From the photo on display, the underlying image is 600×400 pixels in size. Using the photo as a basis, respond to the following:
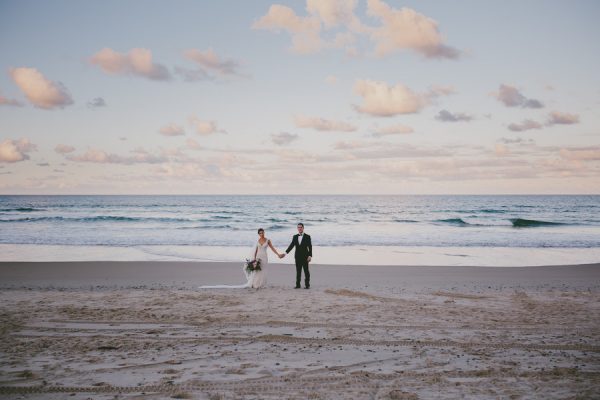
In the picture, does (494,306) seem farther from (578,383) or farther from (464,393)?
(464,393)

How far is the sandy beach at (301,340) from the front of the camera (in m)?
5.38

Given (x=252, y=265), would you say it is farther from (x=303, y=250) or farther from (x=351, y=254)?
(x=351, y=254)

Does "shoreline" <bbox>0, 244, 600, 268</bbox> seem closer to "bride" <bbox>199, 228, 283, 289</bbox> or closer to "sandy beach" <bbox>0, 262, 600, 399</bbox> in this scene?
"sandy beach" <bbox>0, 262, 600, 399</bbox>

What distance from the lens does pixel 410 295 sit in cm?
1149

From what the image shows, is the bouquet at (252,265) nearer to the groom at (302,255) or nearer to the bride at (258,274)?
the bride at (258,274)

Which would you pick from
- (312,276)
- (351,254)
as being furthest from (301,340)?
(351,254)

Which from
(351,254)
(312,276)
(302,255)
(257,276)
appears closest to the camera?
(257,276)

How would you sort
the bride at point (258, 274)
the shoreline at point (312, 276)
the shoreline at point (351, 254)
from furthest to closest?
the shoreline at point (351, 254), the shoreline at point (312, 276), the bride at point (258, 274)

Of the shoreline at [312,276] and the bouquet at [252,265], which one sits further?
the shoreline at [312,276]

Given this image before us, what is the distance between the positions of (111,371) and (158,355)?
2.59 ft

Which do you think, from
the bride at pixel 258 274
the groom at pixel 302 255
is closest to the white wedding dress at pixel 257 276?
the bride at pixel 258 274

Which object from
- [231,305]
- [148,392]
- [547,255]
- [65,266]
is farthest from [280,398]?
[547,255]

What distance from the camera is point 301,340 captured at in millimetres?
7359

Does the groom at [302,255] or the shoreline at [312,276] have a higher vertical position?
the groom at [302,255]
